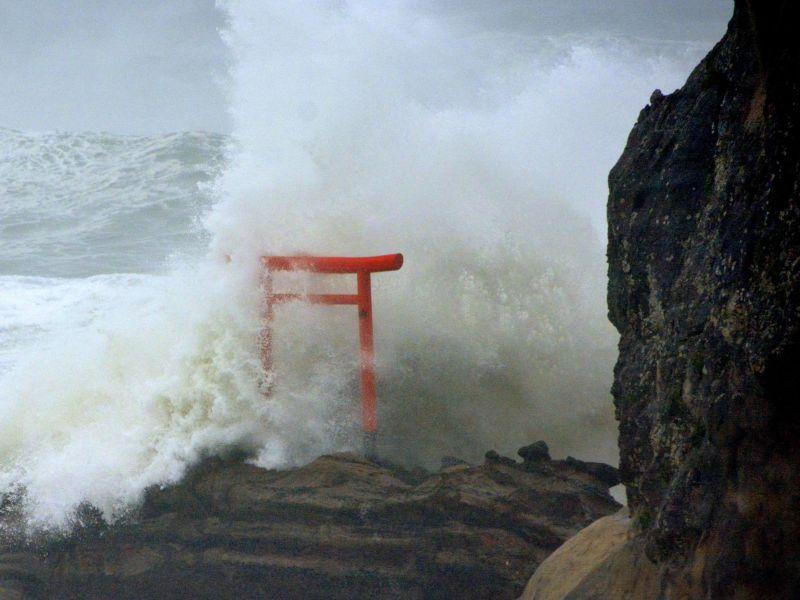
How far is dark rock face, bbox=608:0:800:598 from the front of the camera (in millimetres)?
1419

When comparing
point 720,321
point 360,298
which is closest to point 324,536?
point 360,298

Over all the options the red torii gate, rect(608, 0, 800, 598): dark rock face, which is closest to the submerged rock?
rect(608, 0, 800, 598): dark rock face

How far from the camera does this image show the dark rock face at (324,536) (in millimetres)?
3004

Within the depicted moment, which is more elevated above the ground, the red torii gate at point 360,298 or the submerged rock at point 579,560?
the red torii gate at point 360,298

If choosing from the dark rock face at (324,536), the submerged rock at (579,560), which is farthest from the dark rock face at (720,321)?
the dark rock face at (324,536)

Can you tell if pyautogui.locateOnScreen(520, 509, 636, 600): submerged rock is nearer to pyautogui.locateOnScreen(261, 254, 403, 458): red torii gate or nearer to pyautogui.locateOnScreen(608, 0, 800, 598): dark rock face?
pyautogui.locateOnScreen(608, 0, 800, 598): dark rock face

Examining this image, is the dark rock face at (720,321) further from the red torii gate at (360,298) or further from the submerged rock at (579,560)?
the red torii gate at (360,298)

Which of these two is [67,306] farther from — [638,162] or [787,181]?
[787,181]

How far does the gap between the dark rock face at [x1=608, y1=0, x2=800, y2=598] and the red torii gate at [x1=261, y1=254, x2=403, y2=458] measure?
1.76m

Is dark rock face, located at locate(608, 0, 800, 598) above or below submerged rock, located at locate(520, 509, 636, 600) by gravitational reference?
above

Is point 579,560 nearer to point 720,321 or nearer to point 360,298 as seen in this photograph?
point 720,321

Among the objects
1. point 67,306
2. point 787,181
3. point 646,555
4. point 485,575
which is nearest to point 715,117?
point 787,181

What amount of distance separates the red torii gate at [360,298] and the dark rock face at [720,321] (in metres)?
1.76

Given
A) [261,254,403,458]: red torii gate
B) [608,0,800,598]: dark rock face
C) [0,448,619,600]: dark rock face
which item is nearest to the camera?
[608,0,800,598]: dark rock face
